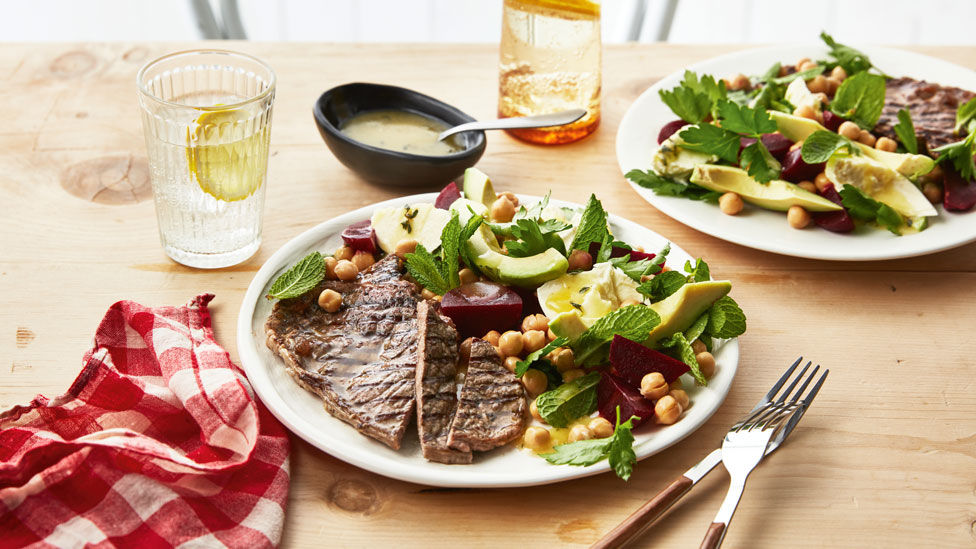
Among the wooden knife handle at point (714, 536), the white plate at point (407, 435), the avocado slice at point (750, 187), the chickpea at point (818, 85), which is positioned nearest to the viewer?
the wooden knife handle at point (714, 536)

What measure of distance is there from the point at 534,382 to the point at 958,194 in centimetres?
135

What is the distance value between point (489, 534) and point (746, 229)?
1.14 metres

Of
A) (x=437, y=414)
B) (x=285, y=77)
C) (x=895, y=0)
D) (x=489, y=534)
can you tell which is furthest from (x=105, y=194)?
(x=895, y=0)

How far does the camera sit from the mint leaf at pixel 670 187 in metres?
2.44

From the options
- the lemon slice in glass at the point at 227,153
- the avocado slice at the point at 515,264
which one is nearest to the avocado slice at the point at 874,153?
the avocado slice at the point at 515,264

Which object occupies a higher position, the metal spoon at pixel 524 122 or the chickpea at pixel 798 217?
the metal spoon at pixel 524 122

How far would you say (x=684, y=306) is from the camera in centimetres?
185

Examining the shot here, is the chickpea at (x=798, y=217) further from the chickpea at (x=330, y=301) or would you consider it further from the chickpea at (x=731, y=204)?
the chickpea at (x=330, y=301)

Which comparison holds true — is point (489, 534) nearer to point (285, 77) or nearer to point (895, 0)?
point (285, 77)

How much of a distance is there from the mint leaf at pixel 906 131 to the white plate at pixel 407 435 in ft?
3.29

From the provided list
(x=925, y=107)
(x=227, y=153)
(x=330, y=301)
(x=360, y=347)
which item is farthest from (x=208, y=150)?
(x=925, y=107)

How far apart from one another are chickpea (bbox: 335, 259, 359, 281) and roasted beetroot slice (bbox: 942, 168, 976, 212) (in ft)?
5.10

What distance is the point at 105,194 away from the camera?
2.56 metres

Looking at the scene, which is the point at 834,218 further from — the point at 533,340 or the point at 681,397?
the point at 533,340
